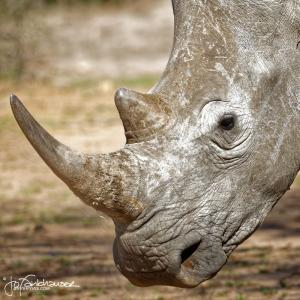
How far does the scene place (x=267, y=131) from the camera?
4.63 metres

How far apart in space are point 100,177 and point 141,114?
1.10 ft

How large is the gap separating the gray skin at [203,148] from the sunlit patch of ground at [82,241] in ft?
0.98

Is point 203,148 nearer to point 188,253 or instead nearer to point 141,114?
point 141,114

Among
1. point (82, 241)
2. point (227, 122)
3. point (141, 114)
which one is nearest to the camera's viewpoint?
point (141, 114)

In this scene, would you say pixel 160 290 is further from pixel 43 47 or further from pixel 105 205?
pixel 43 47

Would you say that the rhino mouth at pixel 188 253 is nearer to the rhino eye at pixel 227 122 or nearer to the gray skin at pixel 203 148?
the gray skin at pixel 203 148

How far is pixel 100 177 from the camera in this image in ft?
14.1

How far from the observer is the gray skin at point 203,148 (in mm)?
4391

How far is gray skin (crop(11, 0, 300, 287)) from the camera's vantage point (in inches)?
173

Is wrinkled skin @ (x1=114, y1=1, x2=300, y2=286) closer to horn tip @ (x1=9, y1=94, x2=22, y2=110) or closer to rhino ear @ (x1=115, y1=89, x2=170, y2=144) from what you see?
rhino ear @ (x1=115, y1=89, x2=170, y2=144)

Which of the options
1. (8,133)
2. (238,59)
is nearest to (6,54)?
(8,133)
